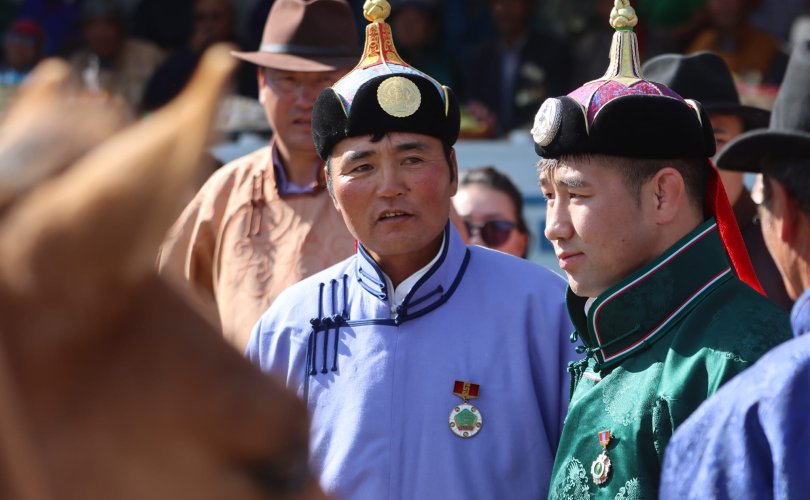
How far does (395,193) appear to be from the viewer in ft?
9.39

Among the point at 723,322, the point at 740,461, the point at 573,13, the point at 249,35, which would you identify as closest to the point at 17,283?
the point at 740,461

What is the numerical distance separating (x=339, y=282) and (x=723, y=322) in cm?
111

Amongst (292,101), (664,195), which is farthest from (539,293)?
(292,101)

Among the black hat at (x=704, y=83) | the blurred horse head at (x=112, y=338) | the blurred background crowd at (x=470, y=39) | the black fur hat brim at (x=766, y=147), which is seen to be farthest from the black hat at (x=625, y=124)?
the blurred background crowd at (x=470, y=39)

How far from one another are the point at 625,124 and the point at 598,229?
0.23m

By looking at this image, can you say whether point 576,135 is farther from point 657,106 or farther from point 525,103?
point 525,103

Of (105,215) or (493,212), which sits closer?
(105,215)

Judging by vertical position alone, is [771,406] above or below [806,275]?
above

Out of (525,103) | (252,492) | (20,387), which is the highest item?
(20,387)

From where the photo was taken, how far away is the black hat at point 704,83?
167 inches

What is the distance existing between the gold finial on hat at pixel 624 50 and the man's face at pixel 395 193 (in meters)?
0.54

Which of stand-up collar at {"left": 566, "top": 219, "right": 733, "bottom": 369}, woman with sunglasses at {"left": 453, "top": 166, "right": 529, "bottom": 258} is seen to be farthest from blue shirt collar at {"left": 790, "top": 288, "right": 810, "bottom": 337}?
woman with sunglasses at {"left": 453, "top": 166, "right": 529, "bottom": 258}

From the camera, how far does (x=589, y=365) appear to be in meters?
2.44

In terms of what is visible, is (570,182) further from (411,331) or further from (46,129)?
(46,129)
